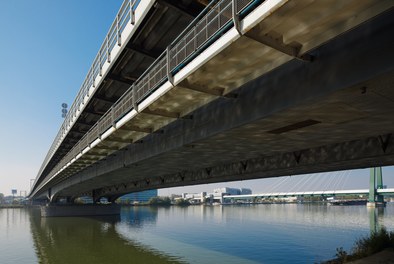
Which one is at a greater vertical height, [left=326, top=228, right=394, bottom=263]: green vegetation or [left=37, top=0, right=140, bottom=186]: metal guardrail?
[left=37, top=0, right=140, bottom=186]: metal guardrail

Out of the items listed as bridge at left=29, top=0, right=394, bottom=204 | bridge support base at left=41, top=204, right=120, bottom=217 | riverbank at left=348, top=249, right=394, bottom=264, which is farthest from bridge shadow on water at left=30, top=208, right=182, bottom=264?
bridge support base at left=41, top=204, right=120, bottom=217

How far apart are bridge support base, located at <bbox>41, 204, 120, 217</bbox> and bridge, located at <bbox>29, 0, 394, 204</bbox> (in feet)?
194

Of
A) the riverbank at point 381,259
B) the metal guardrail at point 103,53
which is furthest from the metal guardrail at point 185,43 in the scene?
the riverbank at point 381,259

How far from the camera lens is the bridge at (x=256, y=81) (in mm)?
6742

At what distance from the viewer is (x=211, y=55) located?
26.5 feet

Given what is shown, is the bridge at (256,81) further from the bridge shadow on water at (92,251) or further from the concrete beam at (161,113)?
the bridge shadow on water at (92,251)

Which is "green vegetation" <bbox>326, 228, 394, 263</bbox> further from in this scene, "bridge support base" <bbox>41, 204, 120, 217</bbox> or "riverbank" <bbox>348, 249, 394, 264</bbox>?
"bridge support base" <bbox>41, 204, 120, 217</bbox>

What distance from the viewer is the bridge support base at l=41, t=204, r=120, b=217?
71219 millimetres

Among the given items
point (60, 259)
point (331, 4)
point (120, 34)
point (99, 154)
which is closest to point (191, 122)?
point (120, 34)

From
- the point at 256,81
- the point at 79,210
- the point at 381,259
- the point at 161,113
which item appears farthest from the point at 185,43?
the point at 79,210

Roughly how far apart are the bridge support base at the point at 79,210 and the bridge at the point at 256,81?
5918cm

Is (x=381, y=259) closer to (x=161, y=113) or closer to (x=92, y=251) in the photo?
(x=161, y=113)

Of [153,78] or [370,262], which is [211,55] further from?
[370,262]

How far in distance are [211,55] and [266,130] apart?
4.83 metres
